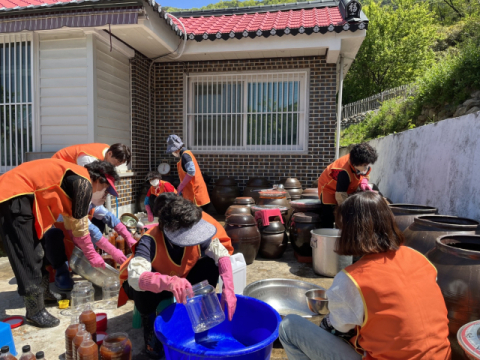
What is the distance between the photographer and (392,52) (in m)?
29.0

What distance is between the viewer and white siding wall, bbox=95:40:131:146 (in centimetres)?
602

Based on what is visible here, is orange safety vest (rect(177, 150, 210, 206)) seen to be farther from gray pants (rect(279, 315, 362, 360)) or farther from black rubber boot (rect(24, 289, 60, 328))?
gray pants (rect(279, 315, 362, 360))

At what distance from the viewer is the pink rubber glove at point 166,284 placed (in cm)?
192

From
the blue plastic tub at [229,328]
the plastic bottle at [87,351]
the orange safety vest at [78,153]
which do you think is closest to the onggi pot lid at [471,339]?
the blue plastic tub at [229,328]

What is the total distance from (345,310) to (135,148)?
20.9 ft

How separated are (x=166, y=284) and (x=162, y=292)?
44cm

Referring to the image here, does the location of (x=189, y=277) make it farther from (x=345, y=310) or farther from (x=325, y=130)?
(x=325, y=130)

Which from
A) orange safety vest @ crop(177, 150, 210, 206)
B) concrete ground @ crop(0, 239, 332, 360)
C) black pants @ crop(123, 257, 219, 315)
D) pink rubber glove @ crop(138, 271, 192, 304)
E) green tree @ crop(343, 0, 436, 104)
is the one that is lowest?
concrete ground @ crop(0, 239, 332, 360)

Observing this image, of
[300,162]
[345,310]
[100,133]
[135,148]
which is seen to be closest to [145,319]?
[345,310]

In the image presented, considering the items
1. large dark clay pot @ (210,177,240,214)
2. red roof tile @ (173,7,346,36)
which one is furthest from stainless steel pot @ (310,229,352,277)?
red roof tile @ (173,7,346,36)

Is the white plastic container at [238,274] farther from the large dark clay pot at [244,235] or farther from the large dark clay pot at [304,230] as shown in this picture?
the large dark clay pot at [304,230]

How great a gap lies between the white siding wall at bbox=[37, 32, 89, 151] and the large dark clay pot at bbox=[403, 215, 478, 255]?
520 cm

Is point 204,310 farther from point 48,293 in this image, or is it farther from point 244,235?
point 244,235

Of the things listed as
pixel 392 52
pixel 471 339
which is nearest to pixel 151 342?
pixel 471 339
